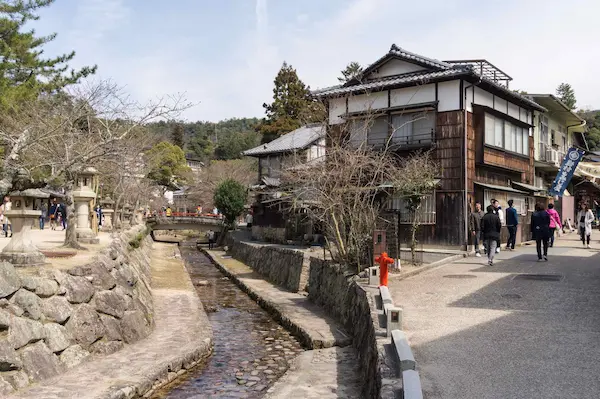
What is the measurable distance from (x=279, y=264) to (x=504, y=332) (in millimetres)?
17254

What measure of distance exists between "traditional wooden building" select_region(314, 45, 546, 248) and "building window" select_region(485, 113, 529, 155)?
0.15ft

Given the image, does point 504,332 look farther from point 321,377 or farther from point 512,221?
point 512,221

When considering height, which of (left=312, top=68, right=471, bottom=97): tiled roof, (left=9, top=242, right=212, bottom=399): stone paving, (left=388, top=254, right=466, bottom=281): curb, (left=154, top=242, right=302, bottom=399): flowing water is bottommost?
(left=154, top=242, right=302, bottom=399): flowing water

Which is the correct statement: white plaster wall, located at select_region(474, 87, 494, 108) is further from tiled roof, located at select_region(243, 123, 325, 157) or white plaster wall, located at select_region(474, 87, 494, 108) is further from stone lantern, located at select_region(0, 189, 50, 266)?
stone lantern, located at select_region(0, 189, 50, 266)

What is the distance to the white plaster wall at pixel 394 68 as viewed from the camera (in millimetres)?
23730

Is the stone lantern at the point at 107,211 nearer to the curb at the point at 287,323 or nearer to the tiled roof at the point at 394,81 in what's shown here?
the curb at the point at 287,323

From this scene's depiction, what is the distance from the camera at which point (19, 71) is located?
22.4 m

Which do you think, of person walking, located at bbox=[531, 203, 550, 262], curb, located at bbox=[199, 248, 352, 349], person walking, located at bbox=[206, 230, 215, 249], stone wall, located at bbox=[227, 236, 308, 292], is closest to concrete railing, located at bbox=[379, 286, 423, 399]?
curb, located at bbox=[199, 248, 352, 349]

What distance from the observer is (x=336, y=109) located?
2514cm

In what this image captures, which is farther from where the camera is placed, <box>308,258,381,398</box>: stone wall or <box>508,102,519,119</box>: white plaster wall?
<box>508,102,519,119</box>: white plaster wall

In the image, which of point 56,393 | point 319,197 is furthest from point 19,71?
point 56,393

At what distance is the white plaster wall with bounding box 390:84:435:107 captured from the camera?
73.3ft

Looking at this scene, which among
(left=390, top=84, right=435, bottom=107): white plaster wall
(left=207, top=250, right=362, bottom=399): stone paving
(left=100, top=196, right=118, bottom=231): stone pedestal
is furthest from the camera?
(left=100, top=196, right=118, bottom=231): stone pedestal

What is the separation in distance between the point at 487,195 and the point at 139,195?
2601cm
